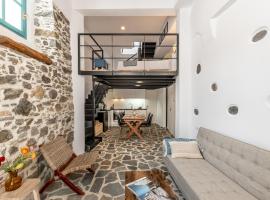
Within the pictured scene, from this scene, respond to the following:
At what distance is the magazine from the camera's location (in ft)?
5.99

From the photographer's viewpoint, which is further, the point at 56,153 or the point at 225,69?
the point at 56,153

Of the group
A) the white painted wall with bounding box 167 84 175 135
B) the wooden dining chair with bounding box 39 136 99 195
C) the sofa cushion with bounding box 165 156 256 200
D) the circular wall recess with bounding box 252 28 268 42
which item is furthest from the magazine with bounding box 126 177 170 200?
the white painted wall with bounding box 167 84 175 135

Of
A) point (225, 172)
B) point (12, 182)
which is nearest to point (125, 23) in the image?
point (225, 172)

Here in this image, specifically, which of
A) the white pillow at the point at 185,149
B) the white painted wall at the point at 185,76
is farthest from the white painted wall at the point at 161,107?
the white pillow at the point at 185,149

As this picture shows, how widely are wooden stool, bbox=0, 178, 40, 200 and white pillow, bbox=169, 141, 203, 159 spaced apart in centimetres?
211

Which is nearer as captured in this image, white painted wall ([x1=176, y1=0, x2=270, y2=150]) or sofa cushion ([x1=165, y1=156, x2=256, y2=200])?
sofa cushion ([x1=165, y1=156, x2=256, y2=200])

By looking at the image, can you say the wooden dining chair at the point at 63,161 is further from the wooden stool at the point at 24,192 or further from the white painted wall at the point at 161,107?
the white painted wall at the point at 161,107

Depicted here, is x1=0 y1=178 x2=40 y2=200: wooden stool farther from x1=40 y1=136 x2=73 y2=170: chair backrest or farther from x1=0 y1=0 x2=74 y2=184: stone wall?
x1=40 y1=136 x2=73 y2=170: chair backrest

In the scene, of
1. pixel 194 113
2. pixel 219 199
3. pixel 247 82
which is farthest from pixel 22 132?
pixel 194 113

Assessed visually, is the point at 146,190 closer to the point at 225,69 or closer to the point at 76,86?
the point at 225,69

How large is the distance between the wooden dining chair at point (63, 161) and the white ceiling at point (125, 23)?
4.46 metres

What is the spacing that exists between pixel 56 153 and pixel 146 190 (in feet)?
5.61

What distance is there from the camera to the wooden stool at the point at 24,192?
165cm

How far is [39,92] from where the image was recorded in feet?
8.89
